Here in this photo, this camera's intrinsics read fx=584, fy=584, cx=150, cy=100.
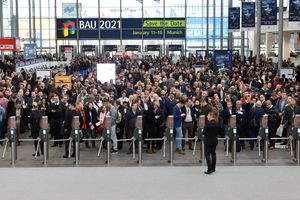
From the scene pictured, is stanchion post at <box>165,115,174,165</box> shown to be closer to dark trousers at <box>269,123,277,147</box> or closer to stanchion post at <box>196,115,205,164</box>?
stanchion post at <box>196,115,205,164</box>

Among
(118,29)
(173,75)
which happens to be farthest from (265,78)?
(118,29)

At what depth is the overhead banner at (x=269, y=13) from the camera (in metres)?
28.0

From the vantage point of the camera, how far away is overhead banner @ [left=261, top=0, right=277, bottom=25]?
1102 inches

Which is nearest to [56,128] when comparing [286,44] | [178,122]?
[178,122]

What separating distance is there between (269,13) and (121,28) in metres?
25.8

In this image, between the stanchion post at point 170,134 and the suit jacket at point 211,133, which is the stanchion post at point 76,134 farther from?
the suit jacket at point 211,133

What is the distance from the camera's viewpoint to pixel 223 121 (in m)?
14.8

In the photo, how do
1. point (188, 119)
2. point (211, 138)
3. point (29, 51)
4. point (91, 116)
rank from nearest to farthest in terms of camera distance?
point (211, 138) → point (188, 119) → point (91, 116) → point (29, 51)

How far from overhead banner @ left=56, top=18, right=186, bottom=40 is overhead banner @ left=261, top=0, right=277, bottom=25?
23.8 metres

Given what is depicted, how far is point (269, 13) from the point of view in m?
28.0

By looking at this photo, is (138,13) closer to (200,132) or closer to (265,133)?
(200,132)

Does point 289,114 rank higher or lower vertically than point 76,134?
higher
